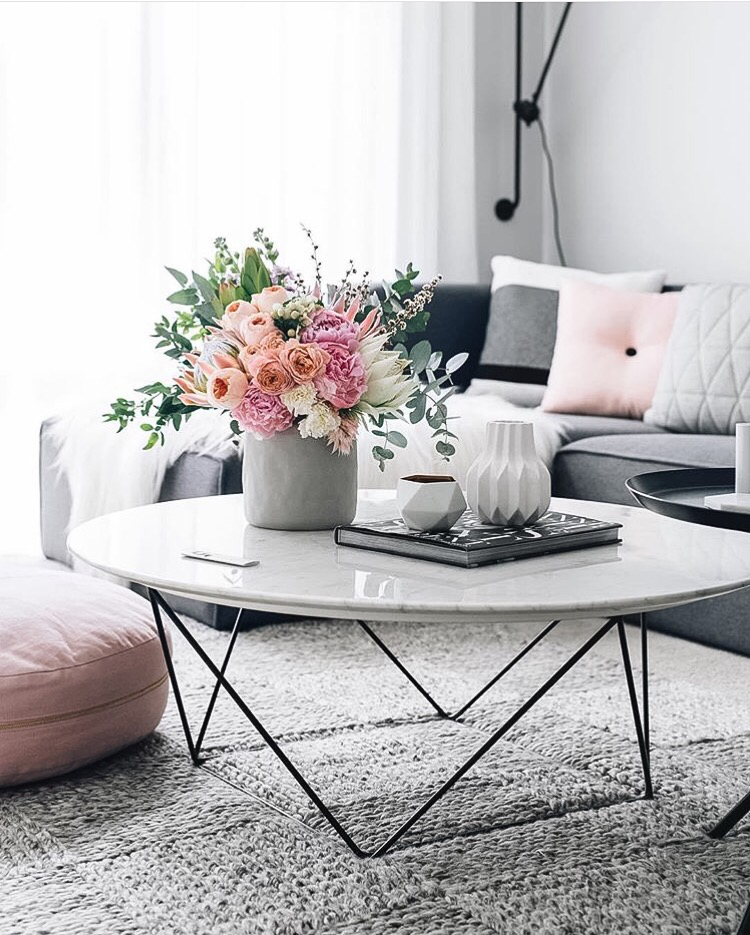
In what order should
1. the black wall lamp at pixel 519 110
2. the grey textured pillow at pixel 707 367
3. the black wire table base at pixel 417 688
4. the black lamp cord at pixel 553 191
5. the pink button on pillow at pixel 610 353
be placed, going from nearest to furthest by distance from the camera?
the black wire table base at pixel 417 688, the grey textured pillow at pixel 707 367, the pink button on pillow at pixel 610 353, the black wall lamp at pixel 519 110, the black lamp cord at pixel 553 191

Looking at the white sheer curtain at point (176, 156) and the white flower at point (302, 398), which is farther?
the white sheer curtain at point (176, 156)

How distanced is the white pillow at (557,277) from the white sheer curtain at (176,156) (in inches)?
21.9

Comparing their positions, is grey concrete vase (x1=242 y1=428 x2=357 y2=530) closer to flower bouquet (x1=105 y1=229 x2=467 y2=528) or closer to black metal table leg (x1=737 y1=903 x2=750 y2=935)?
flower bouquet (x1=105 y1=229 x2=467 y2=528)

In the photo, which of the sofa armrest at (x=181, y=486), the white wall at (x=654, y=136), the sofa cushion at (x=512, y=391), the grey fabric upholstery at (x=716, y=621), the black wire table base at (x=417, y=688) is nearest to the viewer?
the black wire table base at (x=417, y=688)

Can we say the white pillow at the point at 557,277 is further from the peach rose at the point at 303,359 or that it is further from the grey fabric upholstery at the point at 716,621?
the peach rose at the point at 303,359

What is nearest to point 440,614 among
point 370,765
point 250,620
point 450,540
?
point 450,540

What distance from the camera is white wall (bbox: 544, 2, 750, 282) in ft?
13.0

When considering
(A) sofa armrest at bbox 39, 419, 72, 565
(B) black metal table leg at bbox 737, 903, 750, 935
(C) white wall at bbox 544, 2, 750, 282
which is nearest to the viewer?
(B) black metal table leg at bbox 737, 903, 750, 935

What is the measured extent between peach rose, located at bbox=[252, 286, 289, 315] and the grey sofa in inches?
39.7

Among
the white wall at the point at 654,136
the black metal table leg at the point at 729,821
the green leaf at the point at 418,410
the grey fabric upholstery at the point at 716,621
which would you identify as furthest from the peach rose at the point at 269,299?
the white wall at the point at 654,136

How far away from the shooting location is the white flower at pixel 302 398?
1.71m

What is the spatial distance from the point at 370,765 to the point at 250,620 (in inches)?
34.7

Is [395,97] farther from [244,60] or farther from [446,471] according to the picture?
[446,471]

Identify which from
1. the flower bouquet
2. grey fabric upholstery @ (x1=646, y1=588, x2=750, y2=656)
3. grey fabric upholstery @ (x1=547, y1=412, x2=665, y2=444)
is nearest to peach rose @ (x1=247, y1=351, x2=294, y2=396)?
the flower bouquet
